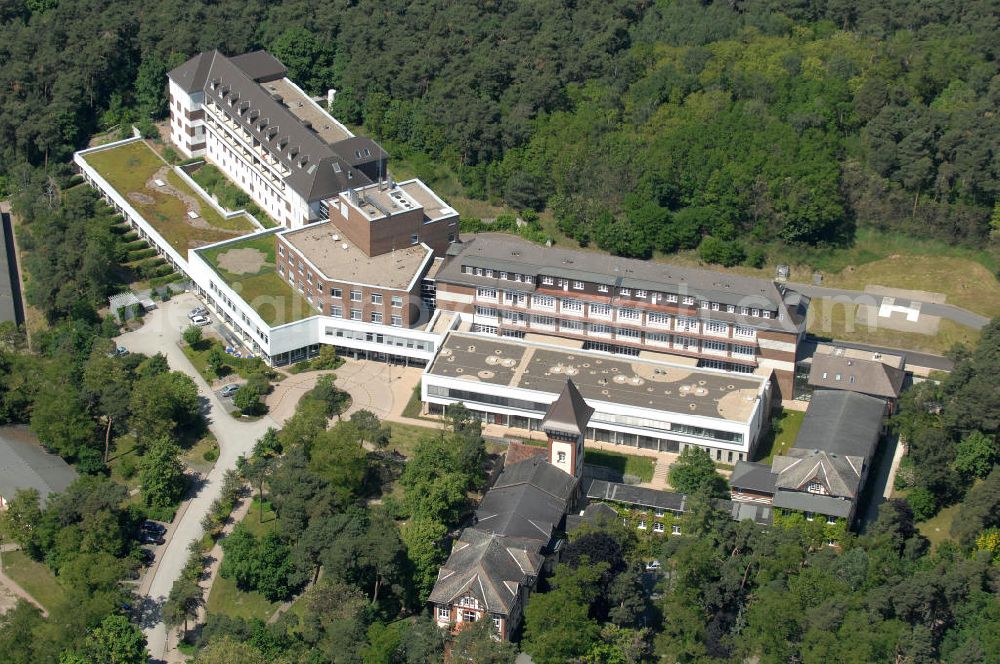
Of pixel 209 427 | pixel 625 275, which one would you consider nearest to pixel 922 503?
pixel 625 275

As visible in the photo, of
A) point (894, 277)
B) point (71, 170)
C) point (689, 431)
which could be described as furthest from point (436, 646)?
point (71, 170)

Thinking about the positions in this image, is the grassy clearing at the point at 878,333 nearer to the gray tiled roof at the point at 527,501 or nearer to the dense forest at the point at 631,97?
the dense forest at the point at 631,97

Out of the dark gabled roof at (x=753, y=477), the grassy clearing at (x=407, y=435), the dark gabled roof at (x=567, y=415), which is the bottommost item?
the grassy clearing at (x=407, y=435)

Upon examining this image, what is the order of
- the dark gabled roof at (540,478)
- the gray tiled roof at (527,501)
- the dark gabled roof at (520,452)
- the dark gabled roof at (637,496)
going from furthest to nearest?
1. the dark gabled roof at (520,452)
2. the dark gabled roof at (637,496)
3. the dark gabled roof at (540,478)
4. the gray tiled roof at (527,501)

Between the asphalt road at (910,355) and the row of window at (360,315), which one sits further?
the asphalt road at (910,355)

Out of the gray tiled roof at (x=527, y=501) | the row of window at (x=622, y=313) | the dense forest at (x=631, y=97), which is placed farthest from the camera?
the dense forest at (x=631, y=97)

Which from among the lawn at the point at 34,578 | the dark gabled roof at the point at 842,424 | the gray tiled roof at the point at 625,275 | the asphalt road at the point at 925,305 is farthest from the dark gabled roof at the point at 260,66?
the dark gabled roof at the point at 842,424

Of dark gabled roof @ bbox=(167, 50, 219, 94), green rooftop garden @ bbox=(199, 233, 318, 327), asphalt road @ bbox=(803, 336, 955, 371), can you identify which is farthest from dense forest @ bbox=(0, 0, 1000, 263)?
green rooftop garden @ bbox=(199, 233, 318, 327)
